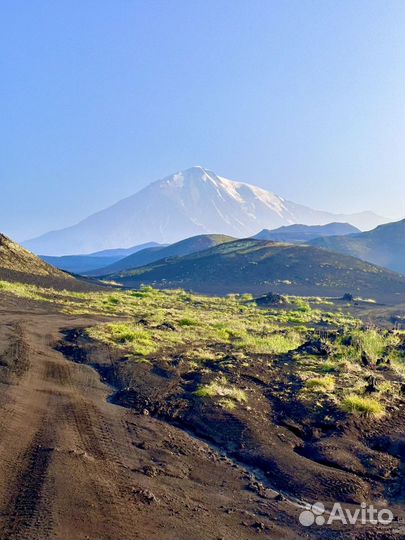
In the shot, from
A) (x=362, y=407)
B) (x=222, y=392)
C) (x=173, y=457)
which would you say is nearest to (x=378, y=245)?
(x=362, y=407)

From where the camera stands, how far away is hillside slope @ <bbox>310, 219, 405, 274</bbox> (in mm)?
157500

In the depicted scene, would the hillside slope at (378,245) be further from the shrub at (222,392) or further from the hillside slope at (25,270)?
the shrub at (222,392)

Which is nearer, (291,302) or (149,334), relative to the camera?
(149,334)

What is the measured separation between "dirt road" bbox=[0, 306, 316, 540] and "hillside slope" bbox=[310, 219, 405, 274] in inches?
6020

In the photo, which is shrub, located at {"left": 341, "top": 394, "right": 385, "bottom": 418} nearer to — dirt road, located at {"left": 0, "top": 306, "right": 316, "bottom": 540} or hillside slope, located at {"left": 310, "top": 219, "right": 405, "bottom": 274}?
dirt road, located at {"left": 0, "top": 306, "right": 316, "bottom": 540}

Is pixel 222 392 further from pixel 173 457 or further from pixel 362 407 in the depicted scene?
pixel 173 457

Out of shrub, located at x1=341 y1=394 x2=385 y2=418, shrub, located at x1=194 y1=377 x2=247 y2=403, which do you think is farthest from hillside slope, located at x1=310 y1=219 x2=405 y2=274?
shrub, located at x1=194 y1=377 x2=247 y2=403

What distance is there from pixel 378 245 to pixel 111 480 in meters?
177

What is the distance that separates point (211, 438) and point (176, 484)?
2765 mm

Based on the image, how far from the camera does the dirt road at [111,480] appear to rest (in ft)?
21.5

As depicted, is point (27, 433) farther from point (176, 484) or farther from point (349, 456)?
point (349, 456)

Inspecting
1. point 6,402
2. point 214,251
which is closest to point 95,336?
point 6,402

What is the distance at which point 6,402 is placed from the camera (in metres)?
11.1

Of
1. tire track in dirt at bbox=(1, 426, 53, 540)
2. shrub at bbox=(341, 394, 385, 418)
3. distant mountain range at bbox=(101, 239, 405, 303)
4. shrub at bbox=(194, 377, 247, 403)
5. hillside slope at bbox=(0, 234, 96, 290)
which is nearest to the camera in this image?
tire track in dirt at bbox=(1, 426, 53, 540)
